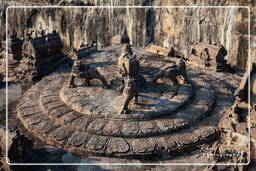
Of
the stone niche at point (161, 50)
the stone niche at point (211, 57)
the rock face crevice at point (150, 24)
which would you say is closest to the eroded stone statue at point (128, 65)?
the stone niche at point (211, 57)

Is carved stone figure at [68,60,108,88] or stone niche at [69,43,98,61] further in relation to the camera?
stone niche at [69,43,98,61]

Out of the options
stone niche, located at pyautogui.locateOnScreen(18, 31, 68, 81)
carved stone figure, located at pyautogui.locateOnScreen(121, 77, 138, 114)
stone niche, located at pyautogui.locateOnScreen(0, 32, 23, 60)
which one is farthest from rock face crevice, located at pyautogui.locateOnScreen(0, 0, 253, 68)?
carved stone figure, located at pyautogui.locateOnScreen(121, 77, 138, 114)

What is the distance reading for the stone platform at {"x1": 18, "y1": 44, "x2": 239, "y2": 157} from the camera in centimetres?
1048

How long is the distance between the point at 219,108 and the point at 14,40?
425 inches

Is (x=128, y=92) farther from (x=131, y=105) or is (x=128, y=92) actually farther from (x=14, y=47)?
(x=14, y=47)

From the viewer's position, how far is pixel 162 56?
58.8ft

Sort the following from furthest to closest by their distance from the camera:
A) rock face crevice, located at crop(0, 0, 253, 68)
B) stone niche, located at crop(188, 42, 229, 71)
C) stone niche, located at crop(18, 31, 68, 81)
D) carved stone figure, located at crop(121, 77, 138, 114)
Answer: rock face crevice, located at crop(0, 0, 253, 68), stone niche, located at crop(188, 42, 229, 71), stone niche, located at crop(18, 31, 68, 81), carved stone figure, located at crop(121, 77, 138, 114)

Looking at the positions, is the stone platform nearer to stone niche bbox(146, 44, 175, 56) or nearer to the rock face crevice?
stone niche bbox(146, 44, 175, 56)

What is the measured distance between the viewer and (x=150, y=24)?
2998 cm

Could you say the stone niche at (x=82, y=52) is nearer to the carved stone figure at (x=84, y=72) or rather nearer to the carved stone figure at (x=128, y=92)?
the carved stone figure at (x=84, y=72)

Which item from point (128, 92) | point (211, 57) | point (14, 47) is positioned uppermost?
point (14, 47)

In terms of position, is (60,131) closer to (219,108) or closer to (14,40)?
(219,108)

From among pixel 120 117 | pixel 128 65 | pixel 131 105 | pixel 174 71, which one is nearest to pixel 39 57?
pixel 128 65

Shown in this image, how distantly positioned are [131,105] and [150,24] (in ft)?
62.9
